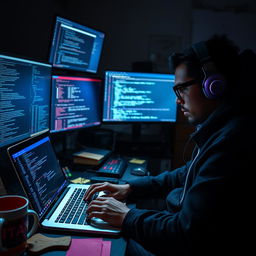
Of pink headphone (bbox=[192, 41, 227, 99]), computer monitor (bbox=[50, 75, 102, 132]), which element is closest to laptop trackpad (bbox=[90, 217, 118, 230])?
pink headphone (bbox=[192, 41, 227, 99])

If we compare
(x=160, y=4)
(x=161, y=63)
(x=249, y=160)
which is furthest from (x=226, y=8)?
(x=249, y=160)

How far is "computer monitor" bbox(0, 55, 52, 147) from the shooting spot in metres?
0.85

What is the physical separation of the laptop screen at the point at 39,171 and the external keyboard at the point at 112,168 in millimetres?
259

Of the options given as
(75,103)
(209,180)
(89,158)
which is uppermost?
(75,103)

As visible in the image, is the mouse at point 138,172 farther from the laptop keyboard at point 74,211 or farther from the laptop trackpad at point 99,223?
the laptop trackpad at point 99,223

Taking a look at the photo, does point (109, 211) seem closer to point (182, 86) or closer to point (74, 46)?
point (182, 86)

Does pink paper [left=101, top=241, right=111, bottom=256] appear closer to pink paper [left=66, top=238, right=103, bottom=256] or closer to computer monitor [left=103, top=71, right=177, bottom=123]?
pink paper [left=66, top=238, right=103, bottom=256]

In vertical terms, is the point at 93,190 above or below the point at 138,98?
below

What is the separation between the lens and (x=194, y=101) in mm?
888

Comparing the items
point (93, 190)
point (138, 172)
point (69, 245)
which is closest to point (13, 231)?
point (69, 245)

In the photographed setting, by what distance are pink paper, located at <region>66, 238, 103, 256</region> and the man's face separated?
0.51m

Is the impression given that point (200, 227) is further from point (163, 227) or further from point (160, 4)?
point (160, 4)

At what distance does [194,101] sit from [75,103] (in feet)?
2.59

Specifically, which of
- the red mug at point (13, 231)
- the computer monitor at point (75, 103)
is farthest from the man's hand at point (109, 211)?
the computer monitor at point (75, 103)
